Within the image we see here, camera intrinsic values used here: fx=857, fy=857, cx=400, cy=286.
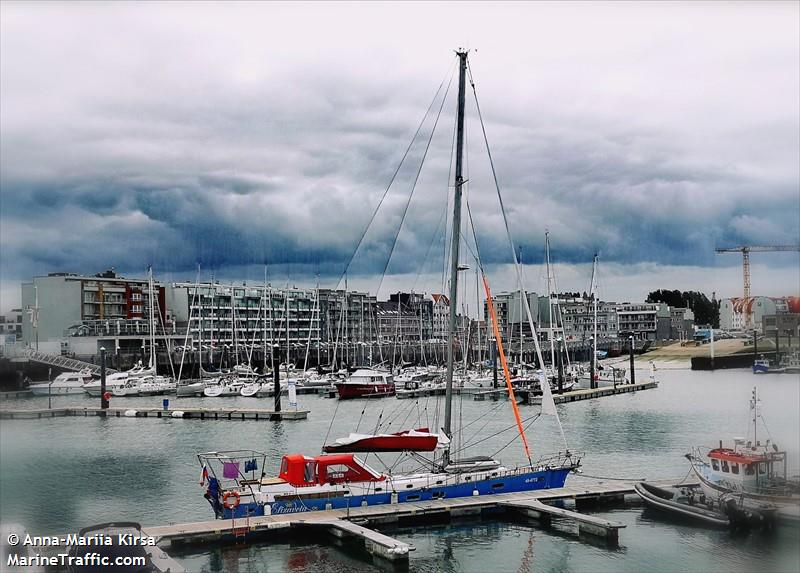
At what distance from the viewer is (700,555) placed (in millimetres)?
27062

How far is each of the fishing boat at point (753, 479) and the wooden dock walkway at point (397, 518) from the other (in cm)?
372

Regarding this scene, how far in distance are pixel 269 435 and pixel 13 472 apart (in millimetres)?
30694

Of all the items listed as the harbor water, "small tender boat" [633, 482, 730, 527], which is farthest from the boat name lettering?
"small tender boat" [633, 482, 730, 527]

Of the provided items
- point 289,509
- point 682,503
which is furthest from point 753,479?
point 289,509

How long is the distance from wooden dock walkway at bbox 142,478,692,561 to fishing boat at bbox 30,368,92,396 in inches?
2617

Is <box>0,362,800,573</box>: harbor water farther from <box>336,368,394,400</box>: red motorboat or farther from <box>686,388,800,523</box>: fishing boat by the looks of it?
<box>336,368,394,400</box>: red motorboat

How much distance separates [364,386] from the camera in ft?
291

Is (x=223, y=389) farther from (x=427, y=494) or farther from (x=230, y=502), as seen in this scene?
(x=230, y=502)

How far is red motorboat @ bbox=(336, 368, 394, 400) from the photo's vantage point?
288ft

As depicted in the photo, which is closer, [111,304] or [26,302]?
[26,302]

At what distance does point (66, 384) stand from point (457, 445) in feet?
192

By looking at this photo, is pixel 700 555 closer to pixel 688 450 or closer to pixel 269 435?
pixel 688 450

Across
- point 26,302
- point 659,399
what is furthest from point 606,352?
point 26,302

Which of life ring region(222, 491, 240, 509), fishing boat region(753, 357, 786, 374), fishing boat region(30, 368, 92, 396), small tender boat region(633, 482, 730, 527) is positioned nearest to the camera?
life ring region(222, 491, 240, 509)
